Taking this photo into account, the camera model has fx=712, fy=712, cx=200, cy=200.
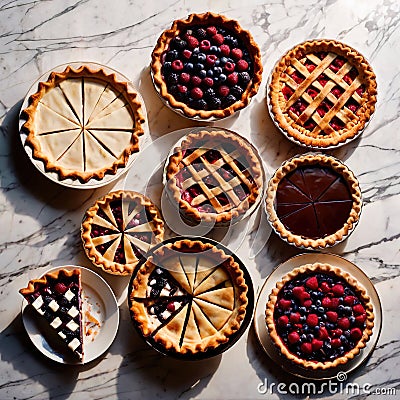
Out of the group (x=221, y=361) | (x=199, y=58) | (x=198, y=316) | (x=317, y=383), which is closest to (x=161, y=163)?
(x=199, y=58)

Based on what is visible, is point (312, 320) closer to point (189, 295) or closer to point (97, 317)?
point (189, 295)

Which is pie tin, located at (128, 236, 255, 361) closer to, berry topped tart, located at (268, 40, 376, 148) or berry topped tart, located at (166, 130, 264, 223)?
berry topped tart, located at (166, 130, 264, 223)

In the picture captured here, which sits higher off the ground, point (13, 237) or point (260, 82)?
point (260, 82)

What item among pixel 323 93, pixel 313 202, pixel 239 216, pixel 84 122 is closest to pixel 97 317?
pixel 239 216

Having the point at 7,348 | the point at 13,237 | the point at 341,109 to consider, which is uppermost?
the point at 341,109

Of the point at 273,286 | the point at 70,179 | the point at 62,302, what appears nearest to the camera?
the point at 62,302

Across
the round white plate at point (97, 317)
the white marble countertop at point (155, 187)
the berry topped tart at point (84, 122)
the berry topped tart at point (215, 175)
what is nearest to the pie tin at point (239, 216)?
the berry topped tart at point (215, 175)

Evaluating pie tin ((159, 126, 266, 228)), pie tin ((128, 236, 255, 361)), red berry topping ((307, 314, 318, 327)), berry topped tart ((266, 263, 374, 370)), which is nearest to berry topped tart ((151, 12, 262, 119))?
pie tin ((159, 126, 266, 228))

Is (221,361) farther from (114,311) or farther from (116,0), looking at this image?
(116,0)
